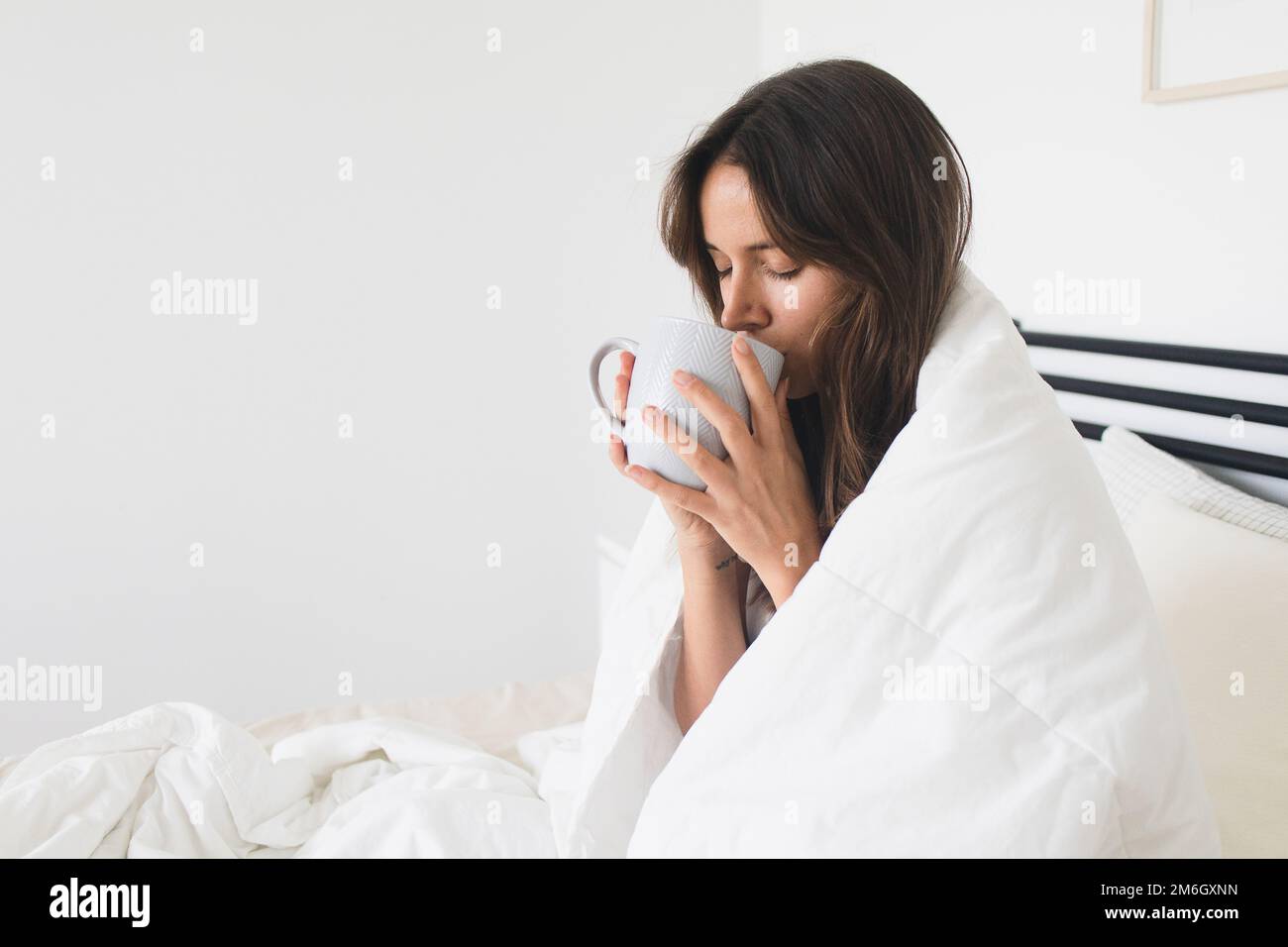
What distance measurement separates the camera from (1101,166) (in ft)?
5.25

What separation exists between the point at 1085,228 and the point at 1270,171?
302mm

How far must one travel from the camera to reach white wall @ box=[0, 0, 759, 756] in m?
2.07

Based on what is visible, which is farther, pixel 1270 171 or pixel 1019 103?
pixel 1019 103

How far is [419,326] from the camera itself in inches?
92.5

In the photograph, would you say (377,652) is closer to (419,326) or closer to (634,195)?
(419,326)

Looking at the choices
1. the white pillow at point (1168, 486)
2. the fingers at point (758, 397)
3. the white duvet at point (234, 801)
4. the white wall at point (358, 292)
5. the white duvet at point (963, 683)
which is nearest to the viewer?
the white duvet at point (963, 683)

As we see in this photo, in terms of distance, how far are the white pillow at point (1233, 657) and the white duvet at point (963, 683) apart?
0.26 meters

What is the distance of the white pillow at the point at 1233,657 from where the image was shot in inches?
42.3

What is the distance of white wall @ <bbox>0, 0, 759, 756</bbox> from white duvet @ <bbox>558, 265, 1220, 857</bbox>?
5.17ft

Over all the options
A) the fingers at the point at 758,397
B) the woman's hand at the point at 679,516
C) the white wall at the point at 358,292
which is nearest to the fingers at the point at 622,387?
the woman's hand at the point at 679,516

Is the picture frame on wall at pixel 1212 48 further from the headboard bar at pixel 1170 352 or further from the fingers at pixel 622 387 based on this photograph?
the fingers at pixel 622 387

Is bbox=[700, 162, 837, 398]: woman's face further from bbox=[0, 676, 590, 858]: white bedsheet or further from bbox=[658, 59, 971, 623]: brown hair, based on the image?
bbox=[0, 676, 590, 858]: white bedsheet

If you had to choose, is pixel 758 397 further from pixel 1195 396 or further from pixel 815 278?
pixel 1195 396
